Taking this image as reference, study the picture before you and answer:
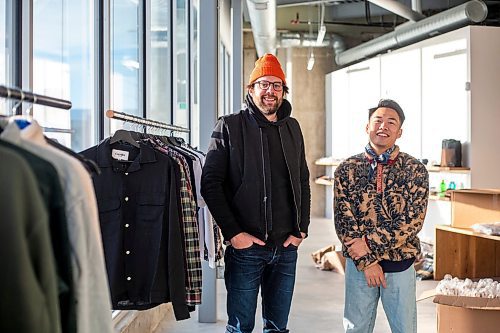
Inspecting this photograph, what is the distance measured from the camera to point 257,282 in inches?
125

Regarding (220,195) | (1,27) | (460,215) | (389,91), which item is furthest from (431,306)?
(389,91)

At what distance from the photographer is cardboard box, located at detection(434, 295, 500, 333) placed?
11.5ft

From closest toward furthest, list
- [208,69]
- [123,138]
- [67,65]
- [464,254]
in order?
1. [123,138]
2. [67,65]
3. [208,69]
4. [464,254]

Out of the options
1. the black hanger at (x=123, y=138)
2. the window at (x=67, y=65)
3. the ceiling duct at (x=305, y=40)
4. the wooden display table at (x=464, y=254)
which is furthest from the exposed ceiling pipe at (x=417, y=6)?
the black hanger at (x=123, y=138)

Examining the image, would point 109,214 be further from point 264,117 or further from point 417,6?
point 417,6

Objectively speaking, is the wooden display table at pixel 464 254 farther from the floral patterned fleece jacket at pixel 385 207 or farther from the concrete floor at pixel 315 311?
the floral patterned fleece jacket at pixel 385 207

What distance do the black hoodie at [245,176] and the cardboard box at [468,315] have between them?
3.20ft

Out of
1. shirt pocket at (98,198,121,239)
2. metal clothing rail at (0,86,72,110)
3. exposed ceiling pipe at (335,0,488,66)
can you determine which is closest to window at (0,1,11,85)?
shirt pocket at (98,198,121,239)

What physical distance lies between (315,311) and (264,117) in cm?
265

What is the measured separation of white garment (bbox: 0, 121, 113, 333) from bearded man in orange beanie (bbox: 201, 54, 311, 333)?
Result: 1719 mm

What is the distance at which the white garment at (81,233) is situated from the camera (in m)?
1.28

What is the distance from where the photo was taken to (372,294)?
10.2ft

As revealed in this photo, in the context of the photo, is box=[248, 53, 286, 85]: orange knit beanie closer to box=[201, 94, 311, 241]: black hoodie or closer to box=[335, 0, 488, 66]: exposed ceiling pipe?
box=[201, 94, 311, 241]: black hoodie

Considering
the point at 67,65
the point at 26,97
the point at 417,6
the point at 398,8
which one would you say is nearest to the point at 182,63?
the point at 398,8
